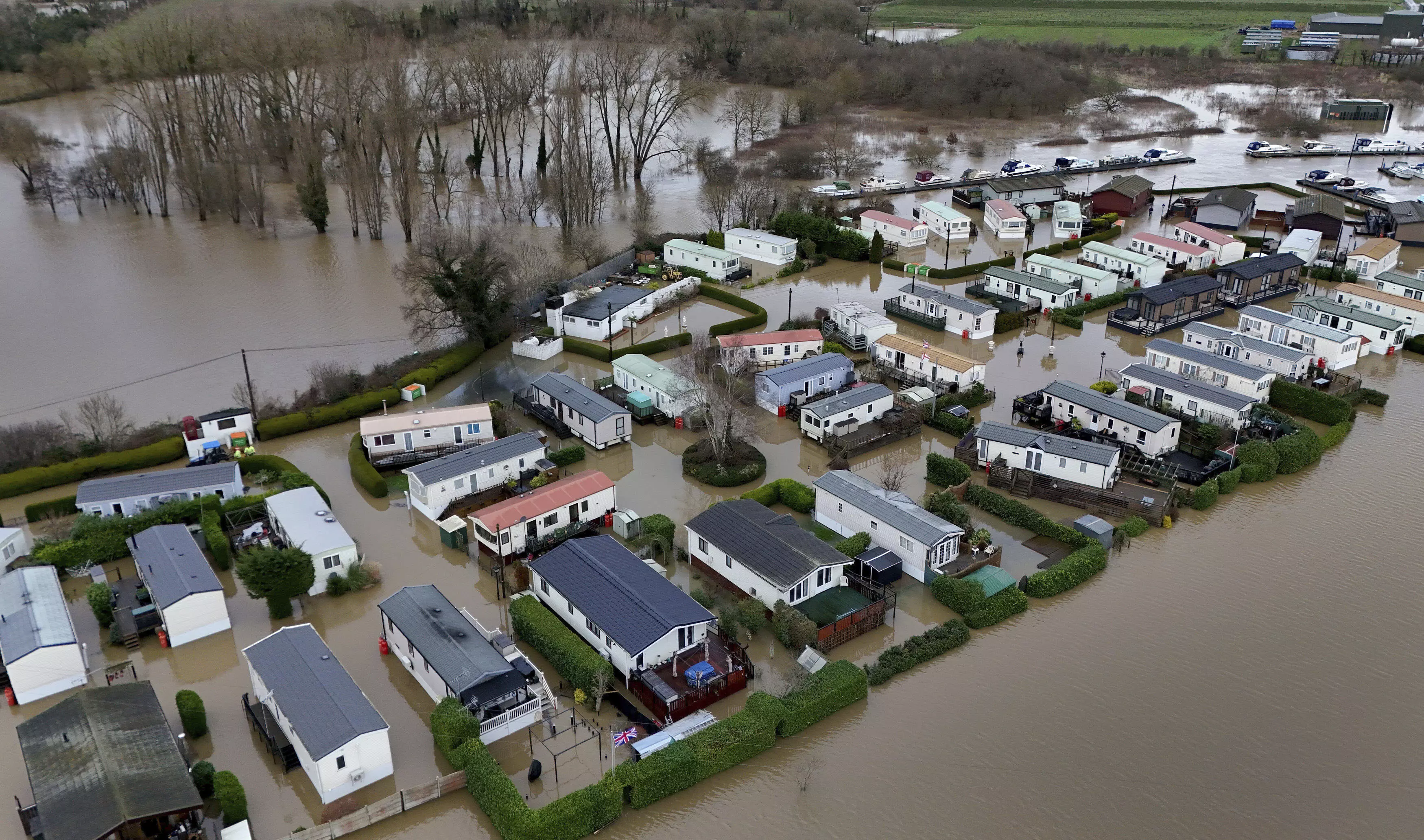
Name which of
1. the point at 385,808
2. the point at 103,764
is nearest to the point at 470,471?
the point at 385,808

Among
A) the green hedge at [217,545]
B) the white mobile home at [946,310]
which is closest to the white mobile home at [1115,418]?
the white mobile home at [946,310]

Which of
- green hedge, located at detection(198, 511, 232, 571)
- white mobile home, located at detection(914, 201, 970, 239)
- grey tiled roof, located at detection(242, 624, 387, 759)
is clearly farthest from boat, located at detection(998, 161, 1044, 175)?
grey tiled roof, located at detection(242, 624, 387, 759)

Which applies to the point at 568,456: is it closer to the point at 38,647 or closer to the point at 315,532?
the point at 315,532

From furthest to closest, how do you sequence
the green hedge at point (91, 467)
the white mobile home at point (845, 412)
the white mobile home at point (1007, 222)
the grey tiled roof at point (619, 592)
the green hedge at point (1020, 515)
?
the white mobile home at point (1007, 222), the white mobile home at point (845, 412), the green hedge at point (91, 467), the green hedge at point (1020, 515), the grey tiled roof at point (619, 592)

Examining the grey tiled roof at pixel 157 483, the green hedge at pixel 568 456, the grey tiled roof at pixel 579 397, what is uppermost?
the grey tiled roof at pixel 579 397

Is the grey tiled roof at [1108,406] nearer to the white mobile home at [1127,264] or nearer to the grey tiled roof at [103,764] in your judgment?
the white mobile home at [1127,264]

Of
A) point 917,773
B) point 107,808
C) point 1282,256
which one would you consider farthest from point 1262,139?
point 107,808
